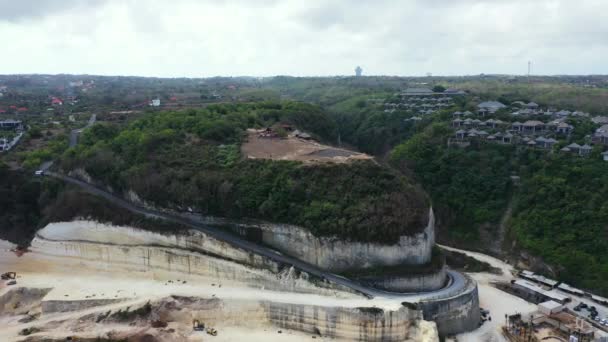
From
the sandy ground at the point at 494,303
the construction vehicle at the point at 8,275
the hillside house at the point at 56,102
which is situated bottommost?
the sandy ground at the point at 494,303

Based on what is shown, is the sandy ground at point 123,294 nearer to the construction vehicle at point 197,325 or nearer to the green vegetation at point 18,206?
the construction vehicle at point 197,325

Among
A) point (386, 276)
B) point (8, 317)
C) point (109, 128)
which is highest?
point (109, 128)

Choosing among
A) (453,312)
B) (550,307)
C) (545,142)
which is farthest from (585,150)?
(453,312)

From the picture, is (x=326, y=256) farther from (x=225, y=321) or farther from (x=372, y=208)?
(x=225, y=321)

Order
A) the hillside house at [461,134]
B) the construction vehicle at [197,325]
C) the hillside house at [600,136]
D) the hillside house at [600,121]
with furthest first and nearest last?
the hillside house at [461,134] < the hillside house at [600,121] < the hillside house at [600,136] < the construction vehicle at [197,325]

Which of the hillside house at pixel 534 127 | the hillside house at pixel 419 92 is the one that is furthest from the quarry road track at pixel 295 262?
the hillside house at pixel 419 92

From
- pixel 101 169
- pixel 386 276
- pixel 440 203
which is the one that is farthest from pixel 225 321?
pixel 440 203

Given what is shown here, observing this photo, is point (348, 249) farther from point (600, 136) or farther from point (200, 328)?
point (600, 136)

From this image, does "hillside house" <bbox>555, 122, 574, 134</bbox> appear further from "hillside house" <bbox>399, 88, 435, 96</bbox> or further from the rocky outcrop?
the rocky outcrop
